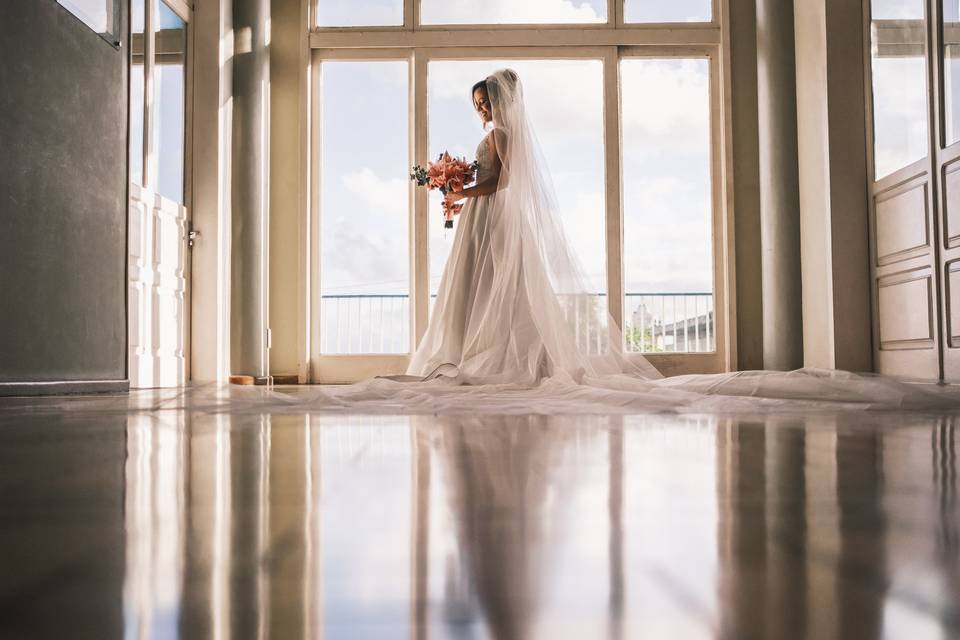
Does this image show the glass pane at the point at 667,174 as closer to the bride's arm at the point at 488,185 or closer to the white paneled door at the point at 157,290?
the bride's arm at the point at 488,185

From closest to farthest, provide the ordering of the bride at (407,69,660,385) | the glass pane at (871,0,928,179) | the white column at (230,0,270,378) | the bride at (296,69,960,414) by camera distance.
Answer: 1. the bride at (296,69,960,414)
2. the bride at (407,69,660,385)
3. the glass pane at (871,0,928,179)
4. the white column at (230,0,270,378)

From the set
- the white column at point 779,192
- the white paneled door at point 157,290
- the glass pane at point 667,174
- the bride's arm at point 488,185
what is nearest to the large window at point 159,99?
the white paneled door at point 157,290

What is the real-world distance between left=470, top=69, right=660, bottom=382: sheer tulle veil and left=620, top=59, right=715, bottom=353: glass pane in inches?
92.7

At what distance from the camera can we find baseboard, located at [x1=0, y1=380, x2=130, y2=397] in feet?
9.66

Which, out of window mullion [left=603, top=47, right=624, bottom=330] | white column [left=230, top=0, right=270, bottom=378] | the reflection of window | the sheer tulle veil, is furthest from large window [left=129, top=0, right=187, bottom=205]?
window mullion [left=603, top=47, right=624, bottom=330]

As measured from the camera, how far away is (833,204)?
4.98 meters

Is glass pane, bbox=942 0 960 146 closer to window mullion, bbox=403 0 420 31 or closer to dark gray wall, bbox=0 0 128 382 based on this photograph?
window mullion, bbox=403 0 420 31

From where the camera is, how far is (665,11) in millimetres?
6328

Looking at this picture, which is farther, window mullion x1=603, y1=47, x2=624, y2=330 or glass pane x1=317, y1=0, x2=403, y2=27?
glass pane x1=317, y1=0, x2=403, y2=27

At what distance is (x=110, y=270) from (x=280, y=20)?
11.2 ft

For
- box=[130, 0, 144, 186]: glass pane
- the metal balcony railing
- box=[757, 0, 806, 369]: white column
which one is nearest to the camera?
box=[130, 0, 144, 186]: glass pane

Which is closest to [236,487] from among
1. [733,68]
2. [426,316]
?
[426,316]

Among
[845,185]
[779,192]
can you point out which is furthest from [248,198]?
[845,185]

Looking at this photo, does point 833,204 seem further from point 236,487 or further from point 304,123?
point 236,487
